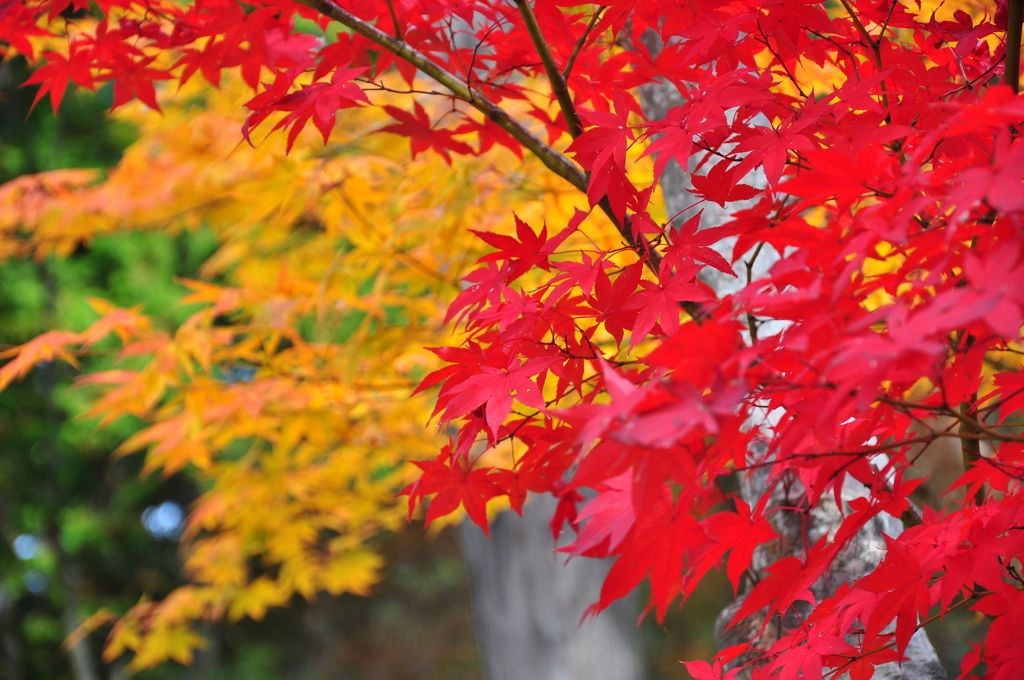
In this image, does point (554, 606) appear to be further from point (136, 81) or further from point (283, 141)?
point (136, 81)

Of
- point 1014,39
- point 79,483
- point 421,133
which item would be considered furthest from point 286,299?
point 79,483

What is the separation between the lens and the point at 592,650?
2691 mm

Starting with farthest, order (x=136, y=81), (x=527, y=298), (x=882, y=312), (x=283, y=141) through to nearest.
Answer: (x=283, y=141) < (x=136, y=81) < (x=527, y=298) < (x=882, y=312)

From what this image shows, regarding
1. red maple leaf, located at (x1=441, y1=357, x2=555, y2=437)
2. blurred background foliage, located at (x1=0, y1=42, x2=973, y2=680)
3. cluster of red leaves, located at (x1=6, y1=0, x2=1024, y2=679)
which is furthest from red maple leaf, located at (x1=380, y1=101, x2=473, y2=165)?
blurred background foliage, located at (x1=0, y1=42, x2=973, y2=680)

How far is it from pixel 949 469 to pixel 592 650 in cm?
190

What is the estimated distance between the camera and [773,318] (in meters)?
0.57

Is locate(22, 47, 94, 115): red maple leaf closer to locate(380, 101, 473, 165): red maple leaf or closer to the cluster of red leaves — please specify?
the cluster of red leaves

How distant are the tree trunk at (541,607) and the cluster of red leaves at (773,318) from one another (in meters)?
1.89

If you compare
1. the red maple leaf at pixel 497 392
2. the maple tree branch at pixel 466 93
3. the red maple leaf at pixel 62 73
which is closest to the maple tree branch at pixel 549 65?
the maple tree branch at pixel 466 93

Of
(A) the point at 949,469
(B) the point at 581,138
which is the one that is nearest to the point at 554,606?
(A) the point at 949,469

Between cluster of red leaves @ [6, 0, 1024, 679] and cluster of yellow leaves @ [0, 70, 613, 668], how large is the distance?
1.32 feet

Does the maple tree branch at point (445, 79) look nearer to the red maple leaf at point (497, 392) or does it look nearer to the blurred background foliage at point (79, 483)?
the red maple leaf at point (497, 392)

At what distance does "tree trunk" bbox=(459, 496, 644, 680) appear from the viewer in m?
2.65

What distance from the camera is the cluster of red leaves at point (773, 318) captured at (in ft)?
1.35
